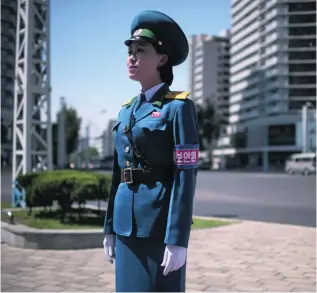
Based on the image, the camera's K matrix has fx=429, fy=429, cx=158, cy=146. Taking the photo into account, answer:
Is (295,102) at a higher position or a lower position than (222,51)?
lower

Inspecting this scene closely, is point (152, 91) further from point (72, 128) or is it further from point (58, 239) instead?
point (72, 128)

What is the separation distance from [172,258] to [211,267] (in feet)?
12.1

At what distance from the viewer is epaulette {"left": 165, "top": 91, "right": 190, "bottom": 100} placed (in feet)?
7.29

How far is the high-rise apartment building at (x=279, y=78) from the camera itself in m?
70.8

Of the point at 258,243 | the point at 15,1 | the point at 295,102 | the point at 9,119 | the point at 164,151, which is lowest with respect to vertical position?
the point at 258,243

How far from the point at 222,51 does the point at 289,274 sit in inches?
4293

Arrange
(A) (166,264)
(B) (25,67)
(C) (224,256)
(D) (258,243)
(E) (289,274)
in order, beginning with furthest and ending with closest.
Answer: (B) (25,67) → (D) (258,243) → (C) (224,256) → (E) (289,274) → (A) (166,264)

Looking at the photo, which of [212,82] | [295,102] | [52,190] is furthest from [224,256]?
[212,82]

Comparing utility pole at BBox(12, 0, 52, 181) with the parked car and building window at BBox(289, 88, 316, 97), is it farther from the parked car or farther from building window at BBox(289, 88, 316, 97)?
building window at BBox(289, 88, 316, 97)

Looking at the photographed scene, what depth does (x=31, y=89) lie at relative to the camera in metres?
10.2

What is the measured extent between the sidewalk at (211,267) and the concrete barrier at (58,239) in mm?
160

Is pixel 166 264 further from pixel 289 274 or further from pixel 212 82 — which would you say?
pixel 212 82

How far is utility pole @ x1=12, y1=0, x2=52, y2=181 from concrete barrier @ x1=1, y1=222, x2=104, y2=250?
12.5ft

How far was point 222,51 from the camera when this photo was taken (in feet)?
361
